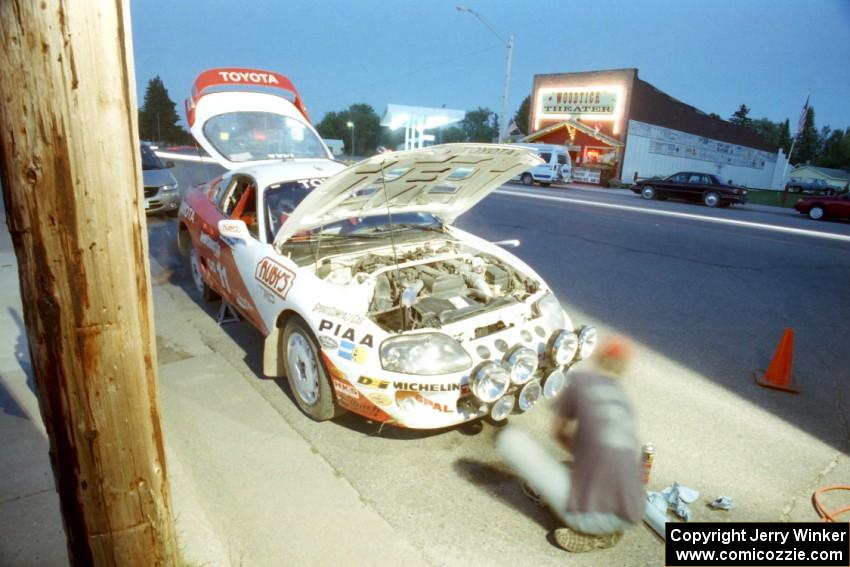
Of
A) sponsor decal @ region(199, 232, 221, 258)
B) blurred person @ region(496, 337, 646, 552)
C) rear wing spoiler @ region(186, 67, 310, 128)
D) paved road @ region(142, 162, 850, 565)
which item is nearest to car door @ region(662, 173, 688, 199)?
paved road @ region(142, 162, 850, 565)

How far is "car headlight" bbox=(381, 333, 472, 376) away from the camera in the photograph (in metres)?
3.01

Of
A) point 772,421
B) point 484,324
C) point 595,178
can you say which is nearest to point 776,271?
point 772,421

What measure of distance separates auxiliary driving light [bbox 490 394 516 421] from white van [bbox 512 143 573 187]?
2319 centimetres

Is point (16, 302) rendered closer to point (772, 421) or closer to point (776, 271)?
point (772, 421)

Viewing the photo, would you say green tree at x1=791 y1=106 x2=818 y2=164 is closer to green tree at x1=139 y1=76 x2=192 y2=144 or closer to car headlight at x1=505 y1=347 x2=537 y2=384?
green tree at x1=139 y1=76 x2=192 y2=144

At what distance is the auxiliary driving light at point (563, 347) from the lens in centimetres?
329

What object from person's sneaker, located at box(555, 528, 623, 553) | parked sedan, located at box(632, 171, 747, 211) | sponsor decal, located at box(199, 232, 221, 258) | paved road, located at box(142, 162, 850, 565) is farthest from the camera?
parked sedan, located at box(632, 171, 747, 211)

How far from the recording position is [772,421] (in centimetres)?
387

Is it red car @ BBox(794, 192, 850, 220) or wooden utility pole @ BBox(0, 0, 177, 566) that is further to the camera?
red car @ BBox(794, 192, 850, 220)

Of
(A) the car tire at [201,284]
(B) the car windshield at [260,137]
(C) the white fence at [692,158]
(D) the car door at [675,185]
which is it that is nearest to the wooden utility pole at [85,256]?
(A) the car tire at [201,284]

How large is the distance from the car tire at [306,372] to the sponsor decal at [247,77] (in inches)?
184

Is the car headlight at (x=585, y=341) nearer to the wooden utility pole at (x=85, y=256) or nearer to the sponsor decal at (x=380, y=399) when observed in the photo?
the sponsor decal at (x=380, y=399)

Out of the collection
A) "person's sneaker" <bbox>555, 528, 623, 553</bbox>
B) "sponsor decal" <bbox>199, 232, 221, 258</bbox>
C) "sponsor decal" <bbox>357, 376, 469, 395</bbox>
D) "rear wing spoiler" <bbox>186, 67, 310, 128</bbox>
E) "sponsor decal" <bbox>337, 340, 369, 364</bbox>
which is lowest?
"person's sneaker" <bbox>555, 528, 623, 553</bbox>

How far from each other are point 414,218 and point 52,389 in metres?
3.81
